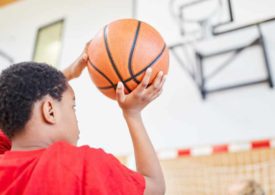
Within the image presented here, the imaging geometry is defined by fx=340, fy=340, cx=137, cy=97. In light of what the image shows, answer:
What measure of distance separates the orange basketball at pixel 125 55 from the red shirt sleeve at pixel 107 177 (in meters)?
0.34

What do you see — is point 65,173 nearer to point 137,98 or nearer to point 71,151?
point 71,151

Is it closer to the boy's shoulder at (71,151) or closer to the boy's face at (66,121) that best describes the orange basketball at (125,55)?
the boy's face at (66,121)

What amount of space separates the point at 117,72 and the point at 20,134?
0.40 m

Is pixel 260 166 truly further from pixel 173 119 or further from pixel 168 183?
pixel 173 119

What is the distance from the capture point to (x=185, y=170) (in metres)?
2.21

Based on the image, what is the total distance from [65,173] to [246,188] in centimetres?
147

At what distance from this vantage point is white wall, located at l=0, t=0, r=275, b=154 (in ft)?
7.41

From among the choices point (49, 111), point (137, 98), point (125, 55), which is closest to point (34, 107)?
point (49, 111)

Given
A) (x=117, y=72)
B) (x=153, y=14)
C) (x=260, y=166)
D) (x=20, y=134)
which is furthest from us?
(x=153, y=14)

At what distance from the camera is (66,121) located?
30.1 inches

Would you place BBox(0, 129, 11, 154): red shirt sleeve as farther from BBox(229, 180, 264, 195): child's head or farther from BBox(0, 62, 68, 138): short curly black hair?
BBox(229, 180, 264, 195): child's head

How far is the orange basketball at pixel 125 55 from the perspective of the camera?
1.02 metres

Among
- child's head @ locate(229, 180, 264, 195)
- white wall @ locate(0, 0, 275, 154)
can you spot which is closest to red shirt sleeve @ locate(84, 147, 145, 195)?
child's head @ locate(229, 180, 264, 195)

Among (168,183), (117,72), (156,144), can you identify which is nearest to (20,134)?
(117,72)
